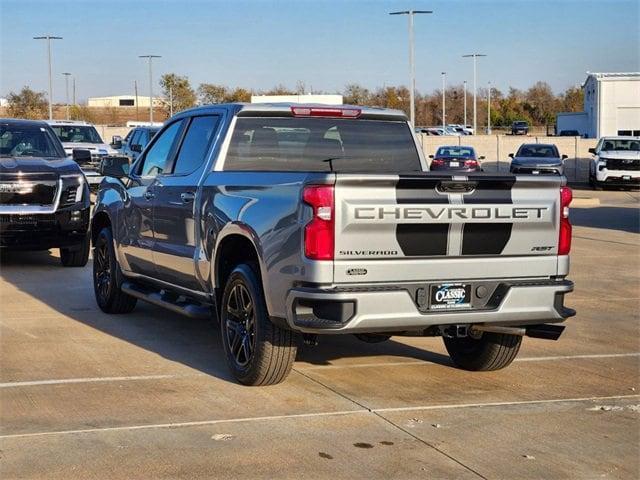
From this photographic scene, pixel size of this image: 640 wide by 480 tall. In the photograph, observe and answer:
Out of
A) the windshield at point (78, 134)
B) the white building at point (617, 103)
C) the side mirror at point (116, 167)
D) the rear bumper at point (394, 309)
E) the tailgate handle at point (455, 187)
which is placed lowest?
the rear bumper at point (394, 309)

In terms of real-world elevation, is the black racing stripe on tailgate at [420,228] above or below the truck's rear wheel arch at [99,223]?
above

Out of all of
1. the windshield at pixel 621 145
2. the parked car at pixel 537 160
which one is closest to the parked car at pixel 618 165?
the windshield at pixel 621 145

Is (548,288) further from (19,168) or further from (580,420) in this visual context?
(19,168)

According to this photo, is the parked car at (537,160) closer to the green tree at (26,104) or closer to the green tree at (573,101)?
the green tree at (26,104)

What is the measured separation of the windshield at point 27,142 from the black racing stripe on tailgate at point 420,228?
894cm

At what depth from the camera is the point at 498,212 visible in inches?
265

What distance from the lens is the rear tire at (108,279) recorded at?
33.1ft

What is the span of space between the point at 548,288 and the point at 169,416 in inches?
105

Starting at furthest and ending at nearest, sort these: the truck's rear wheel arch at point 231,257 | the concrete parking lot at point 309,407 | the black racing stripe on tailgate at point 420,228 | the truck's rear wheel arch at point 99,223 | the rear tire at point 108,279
A: the truck's rear wheel arch at point 99,223 < the rear tire at point 108,279 < the truck's rear wheel arch at point 231,257 < the black racing stripe on tailgate at point 420,228 < the concrete parking lot at point 309,407

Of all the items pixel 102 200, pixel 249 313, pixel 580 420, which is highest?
pixel 102 200

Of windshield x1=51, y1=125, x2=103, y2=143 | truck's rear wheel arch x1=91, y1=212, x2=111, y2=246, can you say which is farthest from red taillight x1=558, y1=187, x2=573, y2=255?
windshield x1=51, y1=125, x2=103, y2=143

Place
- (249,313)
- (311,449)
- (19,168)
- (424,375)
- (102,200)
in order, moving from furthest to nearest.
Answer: (19,168) < (102,200) < (424,375) < (249,313) < (311,449)

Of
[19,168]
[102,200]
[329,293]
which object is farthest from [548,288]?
Result: [19,168]

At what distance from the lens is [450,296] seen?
670cm
